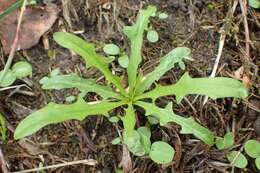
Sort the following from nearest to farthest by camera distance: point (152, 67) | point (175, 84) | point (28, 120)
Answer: point (28, 120) < point (175, 84) < point (152, 67)

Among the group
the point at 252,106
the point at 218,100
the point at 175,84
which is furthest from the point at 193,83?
the point at 252,106

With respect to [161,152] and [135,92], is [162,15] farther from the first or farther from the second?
[161,152]

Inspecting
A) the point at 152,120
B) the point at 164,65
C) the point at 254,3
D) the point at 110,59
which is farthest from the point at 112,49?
the point at 254,3

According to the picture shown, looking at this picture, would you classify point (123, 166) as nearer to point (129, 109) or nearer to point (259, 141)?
point (129, 109)

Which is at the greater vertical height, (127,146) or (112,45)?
(112,45)

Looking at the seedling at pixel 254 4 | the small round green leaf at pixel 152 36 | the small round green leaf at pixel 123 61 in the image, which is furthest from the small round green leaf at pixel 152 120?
the seedling at pixel 254 4

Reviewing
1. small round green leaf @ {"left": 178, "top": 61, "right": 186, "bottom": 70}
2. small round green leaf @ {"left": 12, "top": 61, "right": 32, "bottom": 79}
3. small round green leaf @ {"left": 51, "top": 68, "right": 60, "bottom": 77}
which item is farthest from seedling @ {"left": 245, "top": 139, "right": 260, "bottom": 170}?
small round green leaf @ {"left": 12, "top": 61, "right": 32, "bottom": 79}

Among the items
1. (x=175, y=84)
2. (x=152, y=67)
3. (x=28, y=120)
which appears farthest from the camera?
(x=152, y=67)
